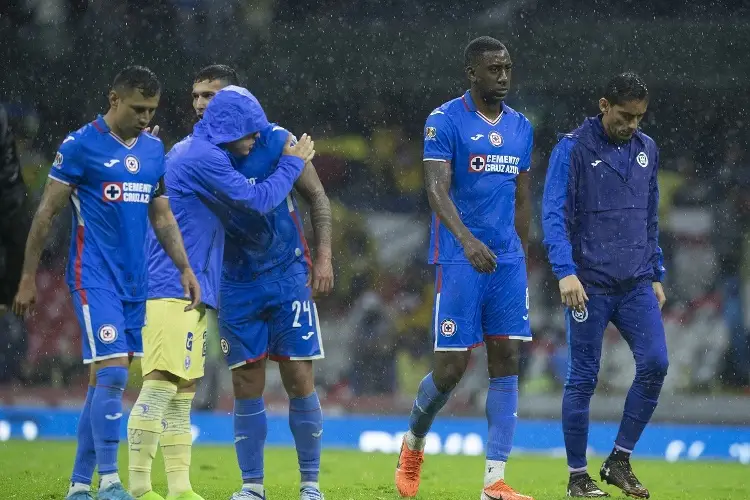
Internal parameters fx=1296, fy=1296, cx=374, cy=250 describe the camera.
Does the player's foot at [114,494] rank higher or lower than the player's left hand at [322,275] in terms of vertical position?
lower

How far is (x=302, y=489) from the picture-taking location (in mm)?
5707

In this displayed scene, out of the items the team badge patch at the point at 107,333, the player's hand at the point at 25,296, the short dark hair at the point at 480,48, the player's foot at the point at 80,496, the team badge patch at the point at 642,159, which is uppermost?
the short dark hair at the point at 480,48

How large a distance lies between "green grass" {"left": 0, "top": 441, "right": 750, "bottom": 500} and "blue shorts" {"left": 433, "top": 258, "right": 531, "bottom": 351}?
37.4 inches

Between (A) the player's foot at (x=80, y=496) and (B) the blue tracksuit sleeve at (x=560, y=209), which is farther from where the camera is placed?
(B) the blue tracksuit sleeve at (x=560, y=209)

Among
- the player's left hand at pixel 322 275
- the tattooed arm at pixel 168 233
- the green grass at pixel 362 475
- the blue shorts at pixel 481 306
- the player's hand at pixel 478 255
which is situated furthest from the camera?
the green grass at pixel 362 475

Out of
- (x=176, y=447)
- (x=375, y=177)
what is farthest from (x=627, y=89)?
Answer: (x=375, y=177)

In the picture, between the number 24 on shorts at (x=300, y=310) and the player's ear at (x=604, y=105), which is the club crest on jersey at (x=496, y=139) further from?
the number 24 on shorts at (x=300, y=310)

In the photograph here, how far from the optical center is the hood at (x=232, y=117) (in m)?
5.60

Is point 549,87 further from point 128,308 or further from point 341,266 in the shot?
point 128,308

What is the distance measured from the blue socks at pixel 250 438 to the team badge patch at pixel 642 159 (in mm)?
2296

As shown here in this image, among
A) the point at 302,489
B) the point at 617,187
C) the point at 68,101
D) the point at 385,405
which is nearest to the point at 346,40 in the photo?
the point at 68,101

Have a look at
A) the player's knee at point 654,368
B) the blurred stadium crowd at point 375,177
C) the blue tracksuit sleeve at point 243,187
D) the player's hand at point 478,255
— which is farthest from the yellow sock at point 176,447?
the blurred stadium crowd at point 375,177

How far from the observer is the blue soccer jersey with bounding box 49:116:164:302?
211 inches

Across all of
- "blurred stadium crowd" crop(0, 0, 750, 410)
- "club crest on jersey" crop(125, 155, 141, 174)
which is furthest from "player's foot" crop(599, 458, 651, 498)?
"blurred stadium crowd" crop(0, 0, 750, 410)
